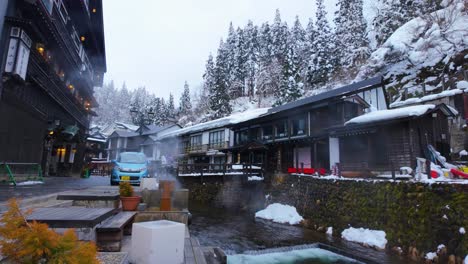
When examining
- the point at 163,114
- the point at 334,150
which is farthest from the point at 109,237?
the point at 163,114

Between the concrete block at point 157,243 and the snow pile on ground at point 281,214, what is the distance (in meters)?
15.0

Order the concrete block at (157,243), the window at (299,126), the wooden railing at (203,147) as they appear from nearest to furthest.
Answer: the concrete block at (157,243) < the window at (299,126) < the wooden railing at (203,147)

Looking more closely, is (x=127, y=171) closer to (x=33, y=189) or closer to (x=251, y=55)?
(x=33, y=189)

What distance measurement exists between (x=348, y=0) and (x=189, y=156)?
4245cm

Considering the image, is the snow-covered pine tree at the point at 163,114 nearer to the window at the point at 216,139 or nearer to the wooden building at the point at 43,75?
the window at the point at 216,139

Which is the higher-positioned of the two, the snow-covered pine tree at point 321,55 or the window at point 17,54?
the snow-covered pine tree at point 321,55

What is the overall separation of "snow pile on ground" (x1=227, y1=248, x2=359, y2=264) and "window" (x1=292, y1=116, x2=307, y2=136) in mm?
18144

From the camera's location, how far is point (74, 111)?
86.9 feet

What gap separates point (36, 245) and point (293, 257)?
10561 mm

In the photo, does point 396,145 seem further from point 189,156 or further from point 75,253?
point 189,156

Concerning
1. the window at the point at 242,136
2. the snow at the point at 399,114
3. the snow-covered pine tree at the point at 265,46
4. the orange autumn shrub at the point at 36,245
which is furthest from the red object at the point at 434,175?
the snow-covered pine tree at the point at 265,46

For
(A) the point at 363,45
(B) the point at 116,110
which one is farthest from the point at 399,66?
(B) the point at 116,110

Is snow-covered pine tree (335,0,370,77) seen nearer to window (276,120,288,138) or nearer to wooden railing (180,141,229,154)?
window (276,120,288,138)

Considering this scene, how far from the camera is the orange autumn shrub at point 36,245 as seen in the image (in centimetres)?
214
